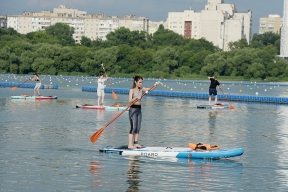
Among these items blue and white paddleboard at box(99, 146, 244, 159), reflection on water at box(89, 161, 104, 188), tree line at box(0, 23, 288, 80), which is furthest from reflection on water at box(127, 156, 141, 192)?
tree line at box(0, 23, 288, 80)

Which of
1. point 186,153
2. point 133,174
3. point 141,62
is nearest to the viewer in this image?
point 133,174

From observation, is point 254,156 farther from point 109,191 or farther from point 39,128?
point 39,128

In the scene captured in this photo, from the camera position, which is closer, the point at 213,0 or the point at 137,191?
the point at 137,191

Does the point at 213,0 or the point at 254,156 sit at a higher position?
the point at 213,0

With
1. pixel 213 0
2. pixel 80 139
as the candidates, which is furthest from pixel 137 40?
pixel 80 139

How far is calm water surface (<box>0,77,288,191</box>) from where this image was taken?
48.8 feet

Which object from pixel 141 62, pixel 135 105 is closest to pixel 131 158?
pixel 135 105

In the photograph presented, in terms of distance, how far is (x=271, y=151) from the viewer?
20172 mm

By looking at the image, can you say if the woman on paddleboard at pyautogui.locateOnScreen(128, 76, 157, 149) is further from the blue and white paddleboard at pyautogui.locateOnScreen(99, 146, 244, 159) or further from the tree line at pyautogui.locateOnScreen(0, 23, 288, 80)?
the tree line at pyautogui.locateOnScreen(0, 23, 288, 80)

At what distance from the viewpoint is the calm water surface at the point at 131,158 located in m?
14.9

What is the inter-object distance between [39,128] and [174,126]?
512cm

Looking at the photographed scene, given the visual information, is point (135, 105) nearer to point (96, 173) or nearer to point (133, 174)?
point (133, 174)

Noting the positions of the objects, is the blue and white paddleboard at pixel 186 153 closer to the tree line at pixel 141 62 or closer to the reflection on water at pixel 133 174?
the reflection on water at pixel 133 174

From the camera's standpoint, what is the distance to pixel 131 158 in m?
17.7
